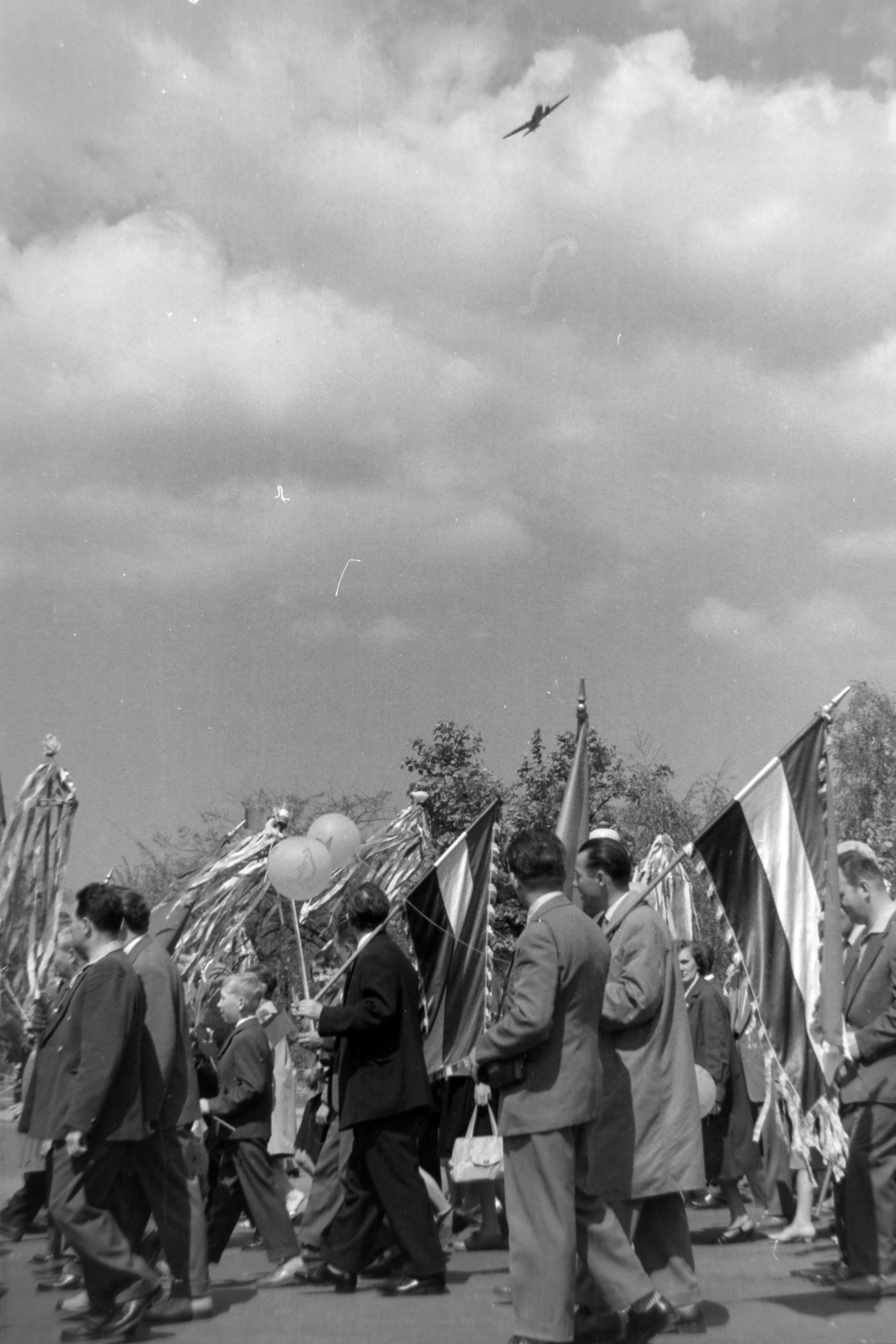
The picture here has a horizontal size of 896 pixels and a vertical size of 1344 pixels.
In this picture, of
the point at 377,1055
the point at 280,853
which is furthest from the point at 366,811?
the point at 377,1055

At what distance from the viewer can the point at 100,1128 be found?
5602 millimetres

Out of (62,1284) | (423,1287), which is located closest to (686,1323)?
(423,1287)

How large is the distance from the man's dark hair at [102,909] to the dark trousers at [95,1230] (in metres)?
0.83

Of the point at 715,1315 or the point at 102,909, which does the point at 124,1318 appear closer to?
the point at 102,909

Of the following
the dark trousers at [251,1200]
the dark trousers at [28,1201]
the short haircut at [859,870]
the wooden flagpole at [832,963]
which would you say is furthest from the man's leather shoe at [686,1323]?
the dark trousers at [28,1201]

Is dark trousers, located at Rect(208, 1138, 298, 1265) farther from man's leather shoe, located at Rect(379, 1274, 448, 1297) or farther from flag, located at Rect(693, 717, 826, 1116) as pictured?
flag, located at Rect(693, 717, 826, 1116)

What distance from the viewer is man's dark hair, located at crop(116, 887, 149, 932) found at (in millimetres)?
6059

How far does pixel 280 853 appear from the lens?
9305mm

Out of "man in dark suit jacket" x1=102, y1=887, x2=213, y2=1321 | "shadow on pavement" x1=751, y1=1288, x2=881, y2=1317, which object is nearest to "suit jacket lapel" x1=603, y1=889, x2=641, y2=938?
"shadow on pavement" x1=751, y1=1288, x2=881, y2=1317

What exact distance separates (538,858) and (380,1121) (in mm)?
1882

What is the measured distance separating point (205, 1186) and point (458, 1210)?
1.95 m

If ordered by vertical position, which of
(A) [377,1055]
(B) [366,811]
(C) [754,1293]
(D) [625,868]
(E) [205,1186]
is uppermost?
(B) [366,811]

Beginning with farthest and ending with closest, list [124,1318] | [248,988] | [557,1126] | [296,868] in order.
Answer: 1. [296,868]
2. [248,988]
3. [124,1318]
4. [557,1126]

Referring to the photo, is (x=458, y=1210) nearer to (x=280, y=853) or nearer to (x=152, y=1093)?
(x=280, y=853)
